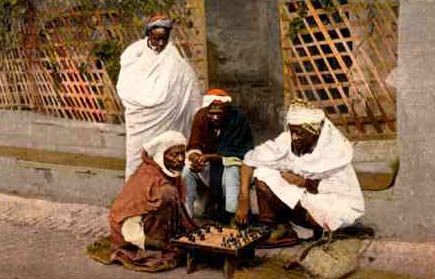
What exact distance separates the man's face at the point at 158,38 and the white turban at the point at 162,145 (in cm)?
138

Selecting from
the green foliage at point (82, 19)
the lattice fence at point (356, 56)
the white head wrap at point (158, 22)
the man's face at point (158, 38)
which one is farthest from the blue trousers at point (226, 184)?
the green foliage at point (82, 19)

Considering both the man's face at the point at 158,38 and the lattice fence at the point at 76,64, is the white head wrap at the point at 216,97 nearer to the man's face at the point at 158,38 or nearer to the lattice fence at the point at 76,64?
the man's face at the point at 158,38

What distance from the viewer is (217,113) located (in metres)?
7.57

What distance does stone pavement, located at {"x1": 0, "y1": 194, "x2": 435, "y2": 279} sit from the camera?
22.7ft

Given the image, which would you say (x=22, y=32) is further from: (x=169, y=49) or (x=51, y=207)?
(x=169, y=49)

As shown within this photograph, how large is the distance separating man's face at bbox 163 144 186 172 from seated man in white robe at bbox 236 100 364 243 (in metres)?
0.76

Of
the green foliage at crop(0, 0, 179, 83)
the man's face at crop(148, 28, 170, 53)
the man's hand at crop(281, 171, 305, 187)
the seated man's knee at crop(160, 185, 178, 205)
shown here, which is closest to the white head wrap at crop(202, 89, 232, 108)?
the man's face at crop(148, 28, 170, 53)

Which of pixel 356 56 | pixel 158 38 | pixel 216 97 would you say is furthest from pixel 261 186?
pixel 356 56

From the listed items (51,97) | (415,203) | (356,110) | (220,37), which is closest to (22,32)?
(51,97)

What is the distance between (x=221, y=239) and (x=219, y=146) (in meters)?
1.22

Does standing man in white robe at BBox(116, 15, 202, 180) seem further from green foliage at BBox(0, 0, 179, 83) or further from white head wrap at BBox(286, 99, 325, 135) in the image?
green foliage at BBox(0, 0, 179, 83)

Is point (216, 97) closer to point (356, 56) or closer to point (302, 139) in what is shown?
point (302, 139)

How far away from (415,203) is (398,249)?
47 cm

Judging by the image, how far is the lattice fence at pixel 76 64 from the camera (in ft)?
32.4
